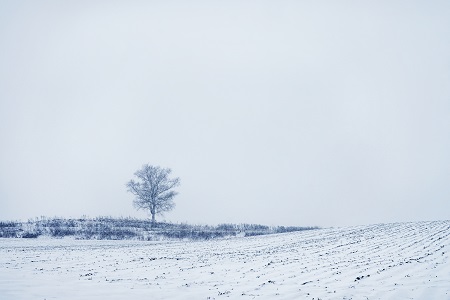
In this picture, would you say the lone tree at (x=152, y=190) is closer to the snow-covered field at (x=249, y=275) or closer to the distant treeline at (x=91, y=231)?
the distant treeline at (x=91, y=231)

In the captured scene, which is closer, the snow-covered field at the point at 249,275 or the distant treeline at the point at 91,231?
the snow-covered field at the point at 249,275

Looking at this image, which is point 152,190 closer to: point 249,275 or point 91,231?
point 91,231

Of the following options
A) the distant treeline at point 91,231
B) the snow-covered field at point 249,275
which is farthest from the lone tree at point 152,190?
the snow-covered field at point 249,275

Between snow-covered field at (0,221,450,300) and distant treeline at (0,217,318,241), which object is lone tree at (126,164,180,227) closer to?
distant treeline at (0,217,318,241)

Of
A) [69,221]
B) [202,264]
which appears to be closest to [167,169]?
[69,221]

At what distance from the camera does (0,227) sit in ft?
139

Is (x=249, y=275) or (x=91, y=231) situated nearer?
(x=249, y=275)

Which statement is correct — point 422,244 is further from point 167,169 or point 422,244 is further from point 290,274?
point 167,169

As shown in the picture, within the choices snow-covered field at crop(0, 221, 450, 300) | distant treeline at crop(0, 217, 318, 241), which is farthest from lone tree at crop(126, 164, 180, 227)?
snow-covered field at crop(0, 221, 450, 300)

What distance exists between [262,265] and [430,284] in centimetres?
734

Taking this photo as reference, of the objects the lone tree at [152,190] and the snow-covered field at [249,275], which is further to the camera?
the lone tree at [152,190]

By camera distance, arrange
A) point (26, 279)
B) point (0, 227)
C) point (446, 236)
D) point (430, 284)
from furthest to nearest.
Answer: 1. point (0, 227)
2. point (446, 236)
3. point (26, 279)
4. point (430, 284)

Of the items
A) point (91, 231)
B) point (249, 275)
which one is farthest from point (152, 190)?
point (249, 275)

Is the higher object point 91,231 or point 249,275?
point 91,231
